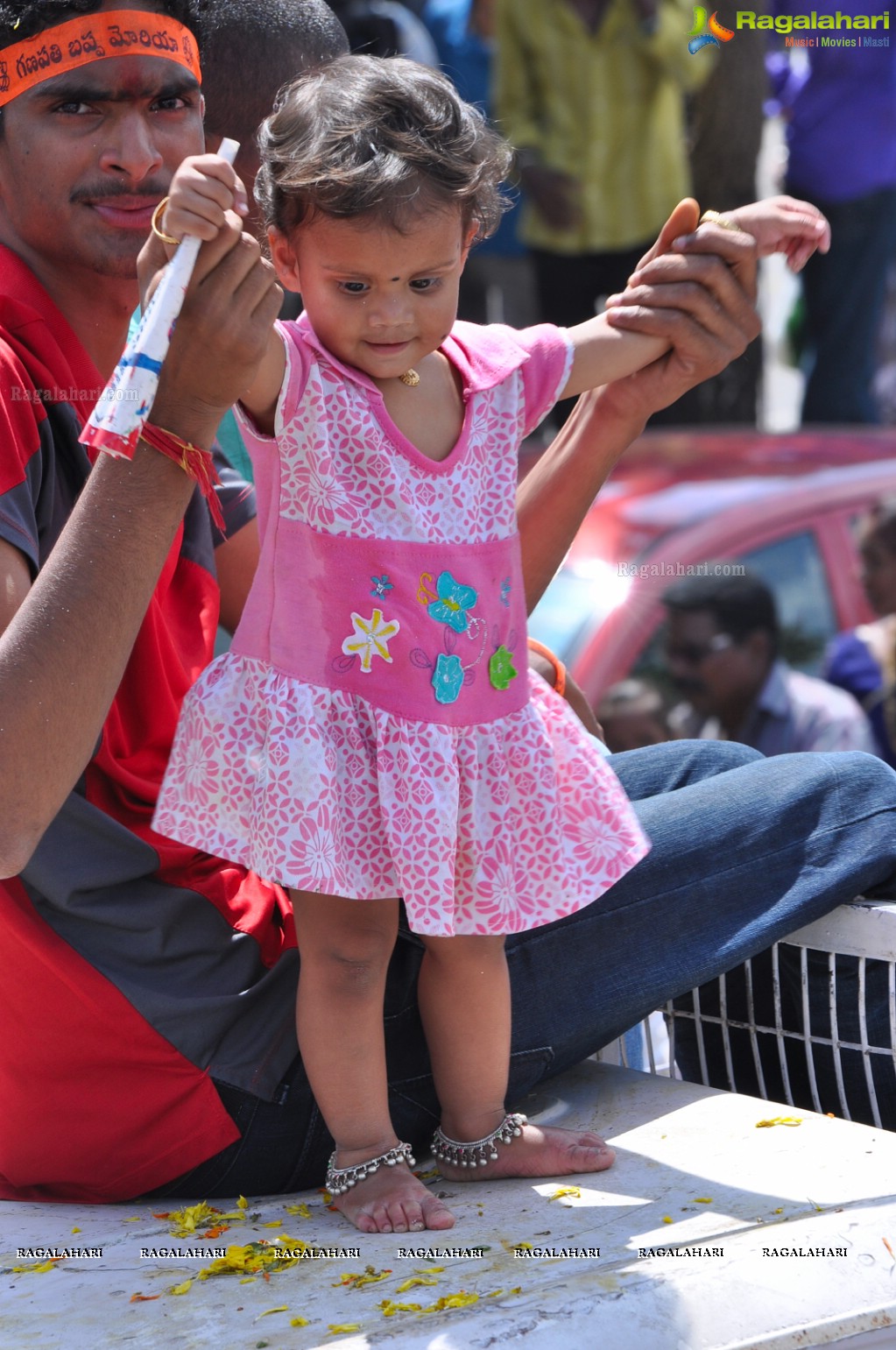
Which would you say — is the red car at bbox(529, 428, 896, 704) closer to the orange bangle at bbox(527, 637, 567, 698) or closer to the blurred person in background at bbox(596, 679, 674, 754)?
the blurred person in background at bbox(596, 679, 674, 754)

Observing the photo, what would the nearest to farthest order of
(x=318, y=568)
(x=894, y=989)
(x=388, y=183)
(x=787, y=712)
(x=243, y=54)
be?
(x=388, y=183) → (x=318, y=568) → (x=894, y=989) → (x=243, y=54) → (x=787, y=712)

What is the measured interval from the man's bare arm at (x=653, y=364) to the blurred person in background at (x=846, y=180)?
10.1ft

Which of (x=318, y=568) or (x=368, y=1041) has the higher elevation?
(x=318, y=568)

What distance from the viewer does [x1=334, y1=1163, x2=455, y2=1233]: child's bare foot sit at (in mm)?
1771

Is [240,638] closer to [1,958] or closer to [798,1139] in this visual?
[1,958]

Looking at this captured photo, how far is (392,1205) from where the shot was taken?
1.78 m

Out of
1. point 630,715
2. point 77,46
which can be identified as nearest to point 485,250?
point 630,715

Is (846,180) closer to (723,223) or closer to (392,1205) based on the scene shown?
(723,223)

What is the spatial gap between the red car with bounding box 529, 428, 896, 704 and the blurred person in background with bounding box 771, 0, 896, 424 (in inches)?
31.6

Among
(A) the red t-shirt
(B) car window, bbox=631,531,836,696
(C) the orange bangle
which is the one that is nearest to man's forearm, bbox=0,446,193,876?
(A) the red t-shirt

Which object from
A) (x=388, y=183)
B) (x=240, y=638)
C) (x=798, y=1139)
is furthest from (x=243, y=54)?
(x=798, y=1139)

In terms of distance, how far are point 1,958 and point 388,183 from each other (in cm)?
96

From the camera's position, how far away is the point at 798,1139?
194 centimetres

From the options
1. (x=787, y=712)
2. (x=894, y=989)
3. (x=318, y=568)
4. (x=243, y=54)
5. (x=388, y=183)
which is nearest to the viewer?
(x=388, y=183)
